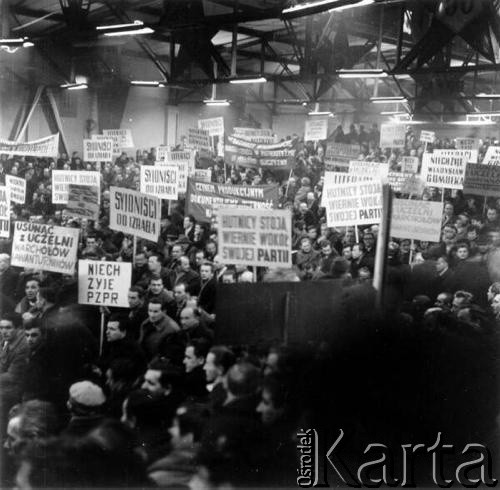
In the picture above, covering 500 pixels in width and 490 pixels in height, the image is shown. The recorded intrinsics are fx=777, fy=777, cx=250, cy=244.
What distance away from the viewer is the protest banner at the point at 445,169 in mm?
14023

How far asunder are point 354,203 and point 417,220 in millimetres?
816

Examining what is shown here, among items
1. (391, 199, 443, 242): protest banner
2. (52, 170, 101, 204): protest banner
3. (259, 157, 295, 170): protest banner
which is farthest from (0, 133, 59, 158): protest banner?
(391, 199, 443, 242): protest banner

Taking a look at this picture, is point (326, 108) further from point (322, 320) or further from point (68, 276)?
point (322, 320)

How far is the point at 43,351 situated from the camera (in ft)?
20.2

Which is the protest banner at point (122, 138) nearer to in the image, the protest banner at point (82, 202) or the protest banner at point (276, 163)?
the protest banner at point (276, 163)

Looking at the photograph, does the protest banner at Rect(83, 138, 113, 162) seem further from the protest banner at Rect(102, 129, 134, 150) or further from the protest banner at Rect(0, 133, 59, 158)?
the protest banner at Rect(0, 133, 59, 158)

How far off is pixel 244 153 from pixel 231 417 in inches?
486

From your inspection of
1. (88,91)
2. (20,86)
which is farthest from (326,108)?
(20,86)

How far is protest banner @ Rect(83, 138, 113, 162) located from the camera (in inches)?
743

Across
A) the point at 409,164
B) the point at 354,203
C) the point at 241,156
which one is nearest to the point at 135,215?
the point at 354,203

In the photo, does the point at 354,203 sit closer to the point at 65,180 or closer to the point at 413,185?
the point at 413,185

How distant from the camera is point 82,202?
11406 millimetres

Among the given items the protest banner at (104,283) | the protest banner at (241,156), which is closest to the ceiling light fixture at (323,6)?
the protest banner at (241,156)

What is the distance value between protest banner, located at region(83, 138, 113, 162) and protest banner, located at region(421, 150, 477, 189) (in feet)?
26.7
